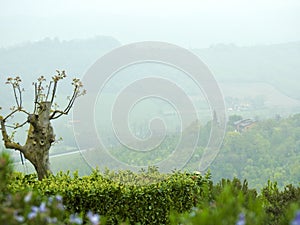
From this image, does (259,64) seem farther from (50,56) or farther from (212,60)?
(50,56)

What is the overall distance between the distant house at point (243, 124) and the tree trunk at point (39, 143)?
194 inches

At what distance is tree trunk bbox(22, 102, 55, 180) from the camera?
3.82 meters

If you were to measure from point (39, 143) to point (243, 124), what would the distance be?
5115 millimetres

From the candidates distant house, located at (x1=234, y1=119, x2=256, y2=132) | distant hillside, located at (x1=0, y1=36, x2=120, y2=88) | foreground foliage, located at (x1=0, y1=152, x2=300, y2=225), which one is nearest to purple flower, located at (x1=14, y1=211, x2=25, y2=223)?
foreground foliage, located at (x1=0, y1=152, x2=300, y2=225)

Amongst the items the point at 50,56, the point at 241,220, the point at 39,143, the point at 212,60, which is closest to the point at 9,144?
the point at 39,143

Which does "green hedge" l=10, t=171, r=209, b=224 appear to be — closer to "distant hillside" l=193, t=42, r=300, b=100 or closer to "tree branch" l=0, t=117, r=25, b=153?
"tree branch" l=0, t=117, r=25, b=153

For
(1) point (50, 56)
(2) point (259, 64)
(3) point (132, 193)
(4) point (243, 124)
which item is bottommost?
(4) point (243, 124)

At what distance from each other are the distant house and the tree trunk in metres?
4.92

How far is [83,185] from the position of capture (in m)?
3.38

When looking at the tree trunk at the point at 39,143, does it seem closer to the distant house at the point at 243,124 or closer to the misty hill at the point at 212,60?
the misty hill at the point at 212,60

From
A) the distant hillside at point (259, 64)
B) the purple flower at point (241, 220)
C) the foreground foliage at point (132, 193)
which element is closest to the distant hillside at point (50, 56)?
the distant hillside at point (259, 64)

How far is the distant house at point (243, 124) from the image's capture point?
8.20 meters

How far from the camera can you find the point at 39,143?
12.5 ft

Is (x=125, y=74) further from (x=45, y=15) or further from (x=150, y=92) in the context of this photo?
(x=45, y=15)
